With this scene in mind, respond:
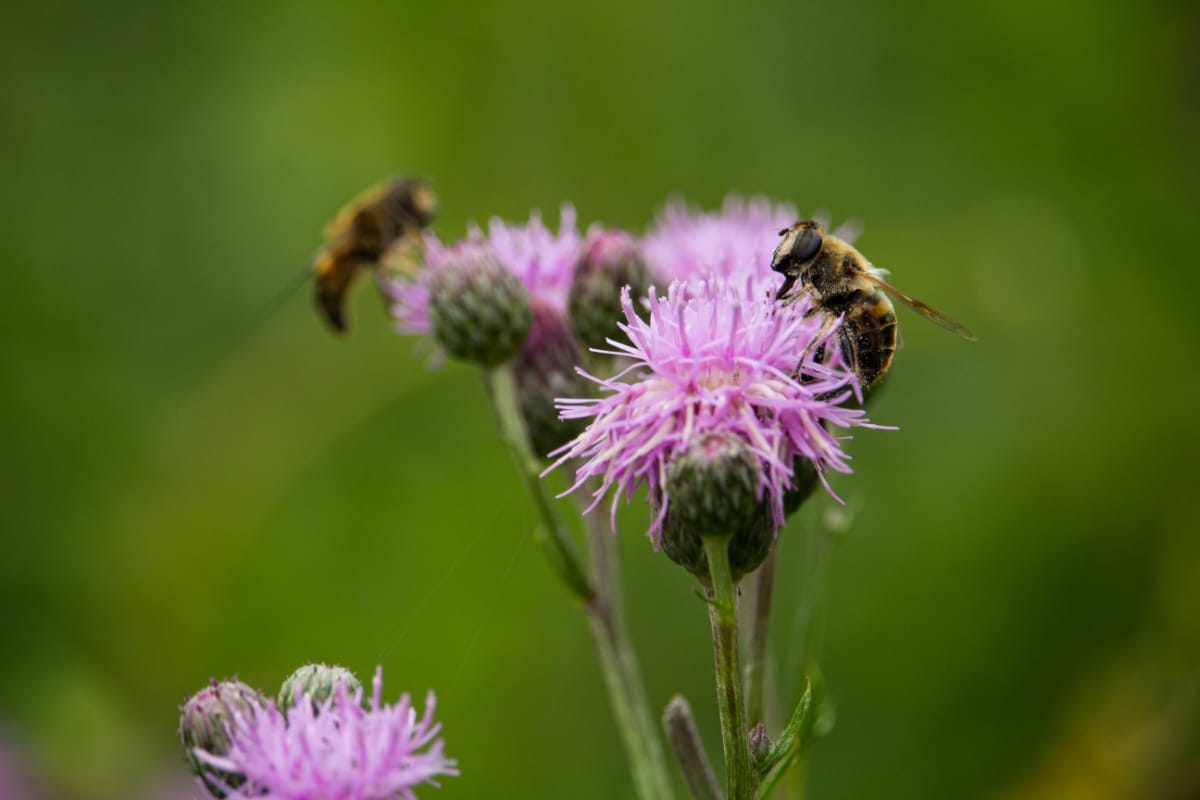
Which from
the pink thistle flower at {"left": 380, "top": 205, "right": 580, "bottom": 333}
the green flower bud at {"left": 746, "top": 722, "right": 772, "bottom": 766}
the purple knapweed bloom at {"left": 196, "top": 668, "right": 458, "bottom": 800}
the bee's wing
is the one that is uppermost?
the pink thistle flower at {"left": 380, "top": 205, "right": 580, "bottom": 333}

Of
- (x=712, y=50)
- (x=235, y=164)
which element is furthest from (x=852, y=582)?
(x=235, y=164)

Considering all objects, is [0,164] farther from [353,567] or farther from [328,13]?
[353,567]

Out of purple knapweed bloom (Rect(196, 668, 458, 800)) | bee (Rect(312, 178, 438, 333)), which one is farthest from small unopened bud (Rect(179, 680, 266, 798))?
bee (Rect(312, 178, 438, 333))

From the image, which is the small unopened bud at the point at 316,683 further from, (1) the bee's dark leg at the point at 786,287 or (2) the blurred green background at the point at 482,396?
(2) the blurred green background at the point at 482,396

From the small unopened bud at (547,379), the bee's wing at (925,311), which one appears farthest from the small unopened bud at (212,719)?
the bee's wing at (925,311)

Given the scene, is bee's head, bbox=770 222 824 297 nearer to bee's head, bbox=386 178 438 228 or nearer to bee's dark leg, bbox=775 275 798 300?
bee's dark leg, bbox=775 275 798 300

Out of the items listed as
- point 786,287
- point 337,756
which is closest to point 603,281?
point 786,287

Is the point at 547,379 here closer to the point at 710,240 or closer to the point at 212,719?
the point at 710,240
